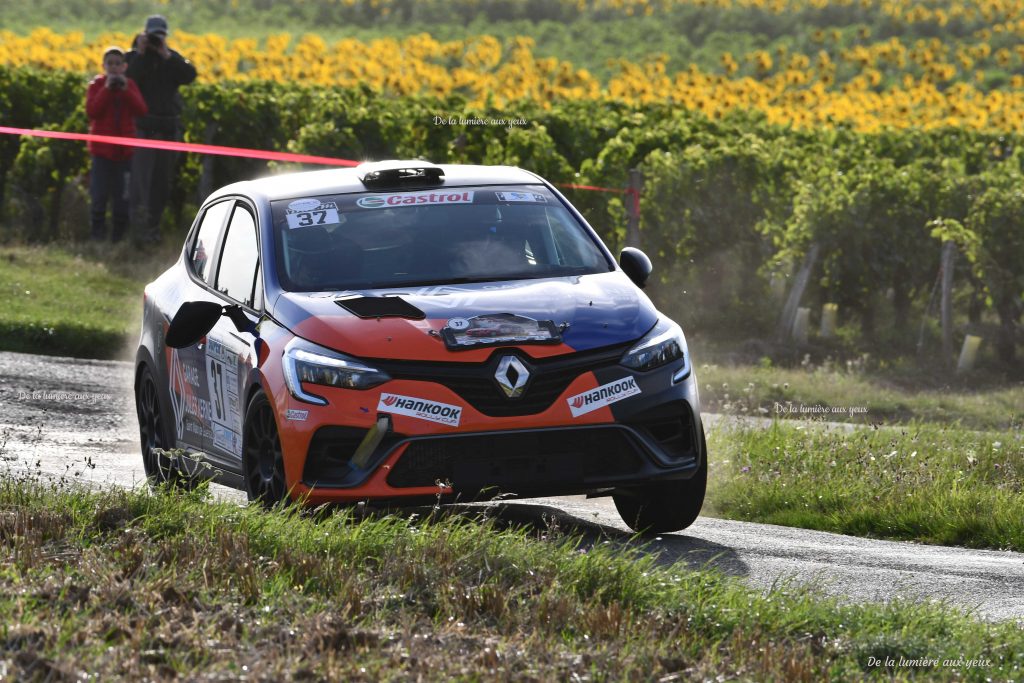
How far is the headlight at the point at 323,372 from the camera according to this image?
25.5ft

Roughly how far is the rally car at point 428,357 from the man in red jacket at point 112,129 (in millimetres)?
10226

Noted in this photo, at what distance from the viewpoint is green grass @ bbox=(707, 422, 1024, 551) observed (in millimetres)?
9422

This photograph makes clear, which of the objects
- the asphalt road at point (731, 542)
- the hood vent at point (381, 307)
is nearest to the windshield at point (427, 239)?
the hood vent at point (381, 307)

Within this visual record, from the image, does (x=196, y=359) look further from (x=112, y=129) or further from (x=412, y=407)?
(x=112, y=129)

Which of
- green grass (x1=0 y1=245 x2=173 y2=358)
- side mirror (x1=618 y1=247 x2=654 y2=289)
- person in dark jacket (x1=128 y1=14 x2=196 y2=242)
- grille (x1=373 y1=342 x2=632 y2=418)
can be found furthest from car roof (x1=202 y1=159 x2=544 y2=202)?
person in dark jacket (x1=128 y1=14 x2=196 y2=242)

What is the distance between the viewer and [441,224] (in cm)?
914

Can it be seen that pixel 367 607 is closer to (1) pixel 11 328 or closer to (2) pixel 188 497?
(2) pixel 188 497

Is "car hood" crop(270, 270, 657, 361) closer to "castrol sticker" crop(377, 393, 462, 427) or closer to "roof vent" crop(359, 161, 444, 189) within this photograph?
"castrol sticker" crop(377, 393, 462, 427)

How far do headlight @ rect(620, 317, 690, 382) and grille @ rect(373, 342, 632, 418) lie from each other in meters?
0.29

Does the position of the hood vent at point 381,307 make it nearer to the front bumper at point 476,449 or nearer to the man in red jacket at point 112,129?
the front bumper at point 476,449

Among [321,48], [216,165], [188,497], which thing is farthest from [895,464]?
[321,48]

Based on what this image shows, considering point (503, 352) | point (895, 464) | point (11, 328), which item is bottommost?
point (11, 328)

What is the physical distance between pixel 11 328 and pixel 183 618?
437 inches

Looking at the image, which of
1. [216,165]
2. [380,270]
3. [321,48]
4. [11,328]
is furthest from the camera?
[321,48]
